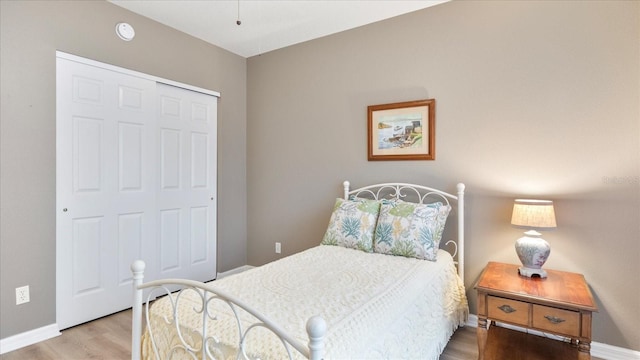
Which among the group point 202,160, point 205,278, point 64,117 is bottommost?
point 205,278

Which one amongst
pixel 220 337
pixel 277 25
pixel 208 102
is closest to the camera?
pixel 220 337

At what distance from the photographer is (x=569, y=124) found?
2.30 m

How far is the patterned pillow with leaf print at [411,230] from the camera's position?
7.81 ft

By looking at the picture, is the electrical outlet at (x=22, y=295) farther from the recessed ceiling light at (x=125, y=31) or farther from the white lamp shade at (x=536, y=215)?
the white lamp shade at (x=536, y=215)

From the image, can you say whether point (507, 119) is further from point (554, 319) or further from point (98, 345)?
point (98, 345)

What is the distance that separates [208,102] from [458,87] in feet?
8.25

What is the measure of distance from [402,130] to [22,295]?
3143 mm

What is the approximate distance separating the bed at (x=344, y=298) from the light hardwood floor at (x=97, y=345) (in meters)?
0.13

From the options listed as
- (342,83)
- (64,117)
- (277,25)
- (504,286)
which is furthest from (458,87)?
(64,117)

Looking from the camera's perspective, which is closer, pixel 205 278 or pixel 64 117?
pixel 64 117

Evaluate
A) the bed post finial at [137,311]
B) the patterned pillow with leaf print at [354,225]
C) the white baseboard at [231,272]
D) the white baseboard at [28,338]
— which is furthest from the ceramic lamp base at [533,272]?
the white baseboard at [28,338]

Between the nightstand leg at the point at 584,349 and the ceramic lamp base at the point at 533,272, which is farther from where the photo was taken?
the ceramic lamp base at the point at 533,272

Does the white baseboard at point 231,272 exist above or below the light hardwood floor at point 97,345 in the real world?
above

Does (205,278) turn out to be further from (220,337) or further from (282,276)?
(220,337)
